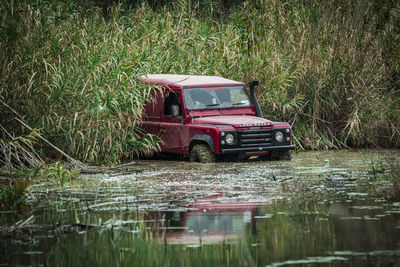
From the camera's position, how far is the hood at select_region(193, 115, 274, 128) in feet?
51.1

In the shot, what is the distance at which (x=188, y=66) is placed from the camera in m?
18.7

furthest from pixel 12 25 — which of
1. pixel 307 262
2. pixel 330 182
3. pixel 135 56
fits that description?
pixel 307 262

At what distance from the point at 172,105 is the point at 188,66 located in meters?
2.33

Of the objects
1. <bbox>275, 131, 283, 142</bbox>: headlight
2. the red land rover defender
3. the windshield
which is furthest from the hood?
the windshield

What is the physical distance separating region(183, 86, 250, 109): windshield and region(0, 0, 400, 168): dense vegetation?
0.94m

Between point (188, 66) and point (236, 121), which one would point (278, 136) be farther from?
point (188, 66)

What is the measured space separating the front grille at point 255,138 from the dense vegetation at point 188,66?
6.22 feet

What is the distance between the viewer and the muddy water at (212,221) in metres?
6.83

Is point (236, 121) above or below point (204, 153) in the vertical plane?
above

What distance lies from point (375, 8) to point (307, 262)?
15.6 meters

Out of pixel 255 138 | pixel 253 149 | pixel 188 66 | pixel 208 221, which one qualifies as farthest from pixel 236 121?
pixel 208 221

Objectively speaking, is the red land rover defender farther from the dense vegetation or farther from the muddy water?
the muddy water

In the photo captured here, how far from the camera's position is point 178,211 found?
9.41 metres

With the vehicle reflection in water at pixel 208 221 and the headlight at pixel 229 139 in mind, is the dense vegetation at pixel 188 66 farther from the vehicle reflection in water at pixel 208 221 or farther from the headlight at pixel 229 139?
the vehicle reflection in water at pixel 208 221
